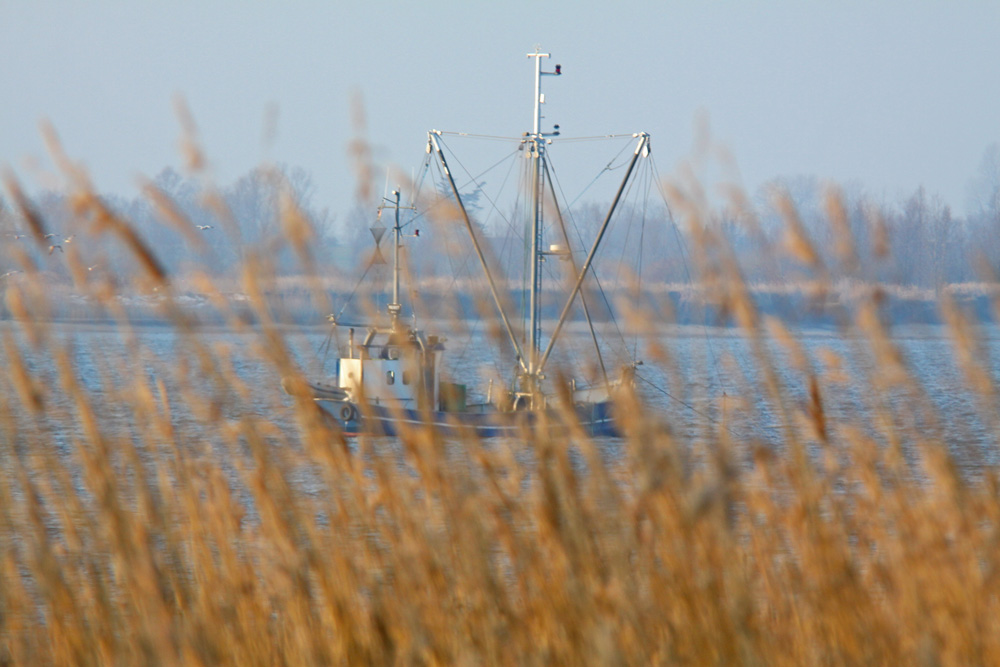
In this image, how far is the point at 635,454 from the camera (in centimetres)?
212

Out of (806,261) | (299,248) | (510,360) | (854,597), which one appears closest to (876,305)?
(806,261)

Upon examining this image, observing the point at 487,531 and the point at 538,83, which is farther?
the point at 538,83

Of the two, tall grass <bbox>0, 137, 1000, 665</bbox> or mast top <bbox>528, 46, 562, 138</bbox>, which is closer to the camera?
tall grass <bbox>0, 137, 1000, 665</bbox>

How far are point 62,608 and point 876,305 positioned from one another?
7.76 feet

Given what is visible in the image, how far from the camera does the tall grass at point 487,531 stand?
97.0 inches

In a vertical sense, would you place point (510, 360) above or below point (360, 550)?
above

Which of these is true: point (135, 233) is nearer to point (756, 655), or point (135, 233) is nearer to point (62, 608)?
point (62, 608)

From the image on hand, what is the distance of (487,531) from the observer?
298 centimetres

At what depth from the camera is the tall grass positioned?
2465mm

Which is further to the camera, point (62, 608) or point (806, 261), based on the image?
point (62, 608)

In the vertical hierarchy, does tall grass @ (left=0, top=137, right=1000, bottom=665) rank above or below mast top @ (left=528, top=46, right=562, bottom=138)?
below

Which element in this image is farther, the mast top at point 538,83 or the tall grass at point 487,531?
the mast top at point 538,83

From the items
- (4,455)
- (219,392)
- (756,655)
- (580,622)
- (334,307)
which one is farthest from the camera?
(4,455)

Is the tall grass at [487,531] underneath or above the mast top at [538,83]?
underneath
